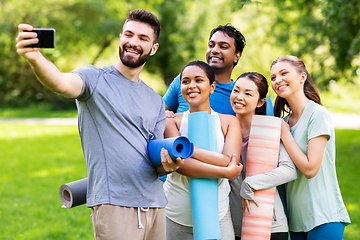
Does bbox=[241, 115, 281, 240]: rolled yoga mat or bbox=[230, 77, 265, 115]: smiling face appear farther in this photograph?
bbox=[230, 77, 265, 115]: smiling face

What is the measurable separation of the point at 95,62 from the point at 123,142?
21.7 m

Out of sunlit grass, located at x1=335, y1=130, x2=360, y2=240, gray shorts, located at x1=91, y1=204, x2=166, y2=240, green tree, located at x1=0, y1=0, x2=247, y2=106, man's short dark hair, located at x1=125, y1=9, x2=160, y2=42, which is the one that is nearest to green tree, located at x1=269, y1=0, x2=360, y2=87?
sunlit grass, located at x1=335, y1=130, x2=360, y2=240

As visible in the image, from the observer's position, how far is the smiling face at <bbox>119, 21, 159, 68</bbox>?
2340 millimetres

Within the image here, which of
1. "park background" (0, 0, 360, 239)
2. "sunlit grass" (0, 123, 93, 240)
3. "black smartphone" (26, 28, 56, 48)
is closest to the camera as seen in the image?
"black smartphone" (26, 28, 56, 48)

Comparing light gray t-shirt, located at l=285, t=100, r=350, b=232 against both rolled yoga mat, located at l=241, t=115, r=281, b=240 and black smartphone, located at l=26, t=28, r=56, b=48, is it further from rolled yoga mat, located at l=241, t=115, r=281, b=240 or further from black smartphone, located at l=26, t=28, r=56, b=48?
black smartphone, located at l=26, t=28, r=56, b=48

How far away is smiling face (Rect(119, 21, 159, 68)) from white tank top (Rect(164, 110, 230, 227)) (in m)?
0.68

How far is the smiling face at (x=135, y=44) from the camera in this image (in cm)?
234

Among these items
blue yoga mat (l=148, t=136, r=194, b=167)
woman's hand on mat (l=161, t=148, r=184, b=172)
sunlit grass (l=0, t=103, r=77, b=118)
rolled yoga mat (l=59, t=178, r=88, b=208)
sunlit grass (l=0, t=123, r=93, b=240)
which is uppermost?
blue yoga mat (l=148, t=136, r=194, b=167)

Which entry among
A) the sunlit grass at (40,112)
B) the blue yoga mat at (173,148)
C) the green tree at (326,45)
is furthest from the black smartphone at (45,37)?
the sunlit grass at (40,112)

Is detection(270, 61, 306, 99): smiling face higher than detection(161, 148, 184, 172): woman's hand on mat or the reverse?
higher

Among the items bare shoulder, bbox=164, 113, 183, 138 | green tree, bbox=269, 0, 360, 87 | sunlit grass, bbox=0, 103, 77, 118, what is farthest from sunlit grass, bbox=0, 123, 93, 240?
green tree, bbox=269, 0, 360, 87

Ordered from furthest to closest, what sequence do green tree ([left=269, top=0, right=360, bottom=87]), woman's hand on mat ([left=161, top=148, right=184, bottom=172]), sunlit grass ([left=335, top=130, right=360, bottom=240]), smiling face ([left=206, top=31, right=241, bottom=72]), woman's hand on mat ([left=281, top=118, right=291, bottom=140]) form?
1. green tree ([left=269, top=0, right=360, bottom=87])
2. sunlit grass ([left=335, top=130, right=360, bottom=240])
3. smiling face ([left=206, top=31, right=241, bottom=72])
4. woman's hand on mat ([left=281, top=118, right=291, bottom=140])
5. woman's hand on mat ([left=161, top=148, right=184, bottom=172])

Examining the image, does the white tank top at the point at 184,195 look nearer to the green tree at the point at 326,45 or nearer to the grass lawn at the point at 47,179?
the grass lawn at the point at 47,179

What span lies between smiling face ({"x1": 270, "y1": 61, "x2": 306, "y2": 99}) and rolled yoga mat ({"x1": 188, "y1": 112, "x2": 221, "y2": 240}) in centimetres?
58
